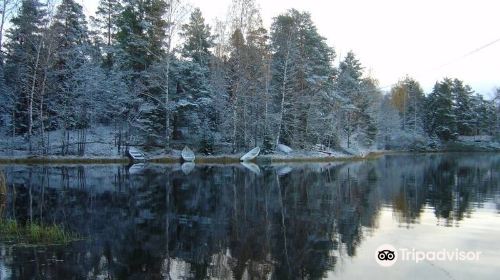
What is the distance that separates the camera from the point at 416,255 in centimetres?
883

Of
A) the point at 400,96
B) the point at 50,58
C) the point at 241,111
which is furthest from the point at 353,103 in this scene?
the point at 400,96

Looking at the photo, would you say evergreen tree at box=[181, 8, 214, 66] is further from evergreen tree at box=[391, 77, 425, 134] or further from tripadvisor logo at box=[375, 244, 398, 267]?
evergreen tree at box=[391, 77, 425, 134]

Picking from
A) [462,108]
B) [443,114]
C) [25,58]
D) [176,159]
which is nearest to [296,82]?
[176,159]

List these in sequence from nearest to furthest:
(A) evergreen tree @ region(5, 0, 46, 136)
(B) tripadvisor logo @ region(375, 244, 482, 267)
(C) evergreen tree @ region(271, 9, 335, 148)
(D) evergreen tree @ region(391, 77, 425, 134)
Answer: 1. (B) tripadvisor logo @ region(375, 244, 482, 267)
2. (A) evergreen tree @ region(5, 0, 46, 136)
3. (C) evergreen tree @ region(271, 9, 335, 148)
4. (D) evergreen tree @ region(391, 77, 425, 134)

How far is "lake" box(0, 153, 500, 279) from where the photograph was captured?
7.75m

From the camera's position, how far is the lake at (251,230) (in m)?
7.75

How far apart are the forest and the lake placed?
17.5 meters

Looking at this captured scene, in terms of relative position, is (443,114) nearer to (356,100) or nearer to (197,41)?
(356,100)

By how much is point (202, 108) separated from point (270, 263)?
3583 cm

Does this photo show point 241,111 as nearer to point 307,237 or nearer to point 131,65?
point 131,65

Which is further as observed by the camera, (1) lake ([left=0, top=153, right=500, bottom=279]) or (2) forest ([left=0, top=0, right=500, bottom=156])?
(2) forest ([left=0, top=0, right=500, bottom=156])

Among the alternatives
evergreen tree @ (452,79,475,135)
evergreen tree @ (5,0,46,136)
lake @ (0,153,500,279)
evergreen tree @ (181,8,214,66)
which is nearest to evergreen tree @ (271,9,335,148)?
evergreen tree @ (181,8,214,66)

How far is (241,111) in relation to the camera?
40969 mm

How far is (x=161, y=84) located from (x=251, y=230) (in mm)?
29929
